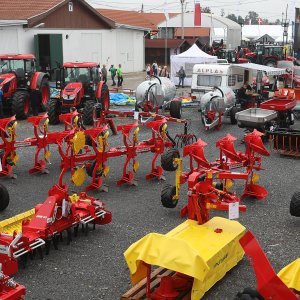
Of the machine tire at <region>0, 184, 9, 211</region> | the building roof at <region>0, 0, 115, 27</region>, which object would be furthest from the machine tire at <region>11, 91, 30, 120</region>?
the building roof at <region>0, 0, 115, 27</region>

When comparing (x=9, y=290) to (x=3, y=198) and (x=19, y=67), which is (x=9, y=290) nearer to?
(x=3, y=198)

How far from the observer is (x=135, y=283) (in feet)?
20.1

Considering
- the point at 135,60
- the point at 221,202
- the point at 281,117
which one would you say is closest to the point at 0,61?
the point at 281,117

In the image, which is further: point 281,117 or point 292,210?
point 281,117

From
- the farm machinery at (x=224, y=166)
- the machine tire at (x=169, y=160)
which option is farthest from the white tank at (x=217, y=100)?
the machine tire at (x=169, y=160)

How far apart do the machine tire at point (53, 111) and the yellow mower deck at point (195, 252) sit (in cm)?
1037

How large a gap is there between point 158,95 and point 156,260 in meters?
11.8

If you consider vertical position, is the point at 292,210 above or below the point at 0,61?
below

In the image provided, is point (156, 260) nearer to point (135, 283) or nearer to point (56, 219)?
point (135, 283)

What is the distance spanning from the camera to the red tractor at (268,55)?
1304 inches

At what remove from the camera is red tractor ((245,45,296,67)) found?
109ft

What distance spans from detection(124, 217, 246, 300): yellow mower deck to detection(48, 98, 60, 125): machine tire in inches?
408

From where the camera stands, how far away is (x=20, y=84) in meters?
18.0

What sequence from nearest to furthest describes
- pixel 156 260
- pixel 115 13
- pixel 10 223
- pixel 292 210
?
1. pixel 156 260
2. pixel 10 223
3. pixel 292 210
4. pixel 115 13
